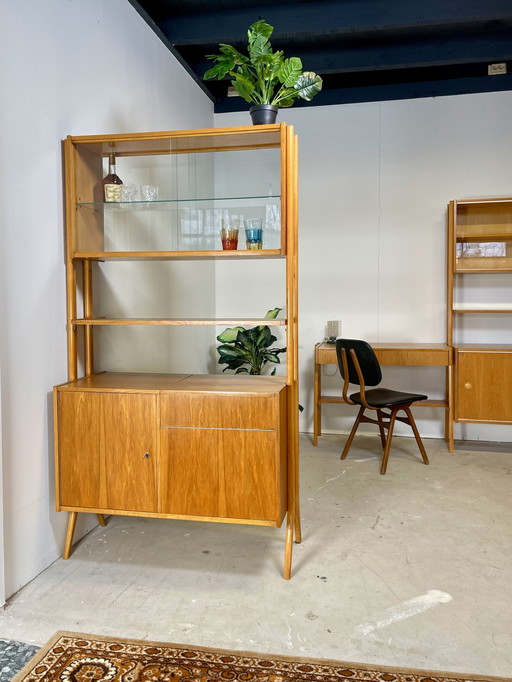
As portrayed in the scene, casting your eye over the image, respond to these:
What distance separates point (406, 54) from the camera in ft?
14.3

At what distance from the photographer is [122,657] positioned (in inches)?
72.5

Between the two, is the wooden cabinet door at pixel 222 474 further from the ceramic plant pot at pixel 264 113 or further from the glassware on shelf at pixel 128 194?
the ceramic plant pot at pixel 264 113

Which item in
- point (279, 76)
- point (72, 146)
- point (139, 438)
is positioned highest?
point (279, 76)

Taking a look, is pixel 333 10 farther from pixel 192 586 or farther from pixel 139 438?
pixel 192 586

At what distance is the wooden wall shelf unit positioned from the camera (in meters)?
2.35

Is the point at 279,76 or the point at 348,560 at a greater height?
the point at 279,76

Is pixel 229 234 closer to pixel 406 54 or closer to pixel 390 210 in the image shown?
pixel 390 210

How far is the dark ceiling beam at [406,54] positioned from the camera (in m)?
4.24

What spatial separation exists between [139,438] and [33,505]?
521mm

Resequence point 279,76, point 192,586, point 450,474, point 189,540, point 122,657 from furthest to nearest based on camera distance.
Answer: point 450,474
point 189,540
point 279,76
point 192,586
point 122,657

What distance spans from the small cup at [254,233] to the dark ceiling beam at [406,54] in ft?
8.54

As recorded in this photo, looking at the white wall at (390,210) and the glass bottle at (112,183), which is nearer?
the glass bottle at (112,183)

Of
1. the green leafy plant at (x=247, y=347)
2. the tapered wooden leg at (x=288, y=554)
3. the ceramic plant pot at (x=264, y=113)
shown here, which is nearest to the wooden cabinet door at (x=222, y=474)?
the tapered wooden leg at (x=288, y=554)

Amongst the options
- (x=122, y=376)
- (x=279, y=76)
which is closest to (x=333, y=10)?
(x=279, y=76)
